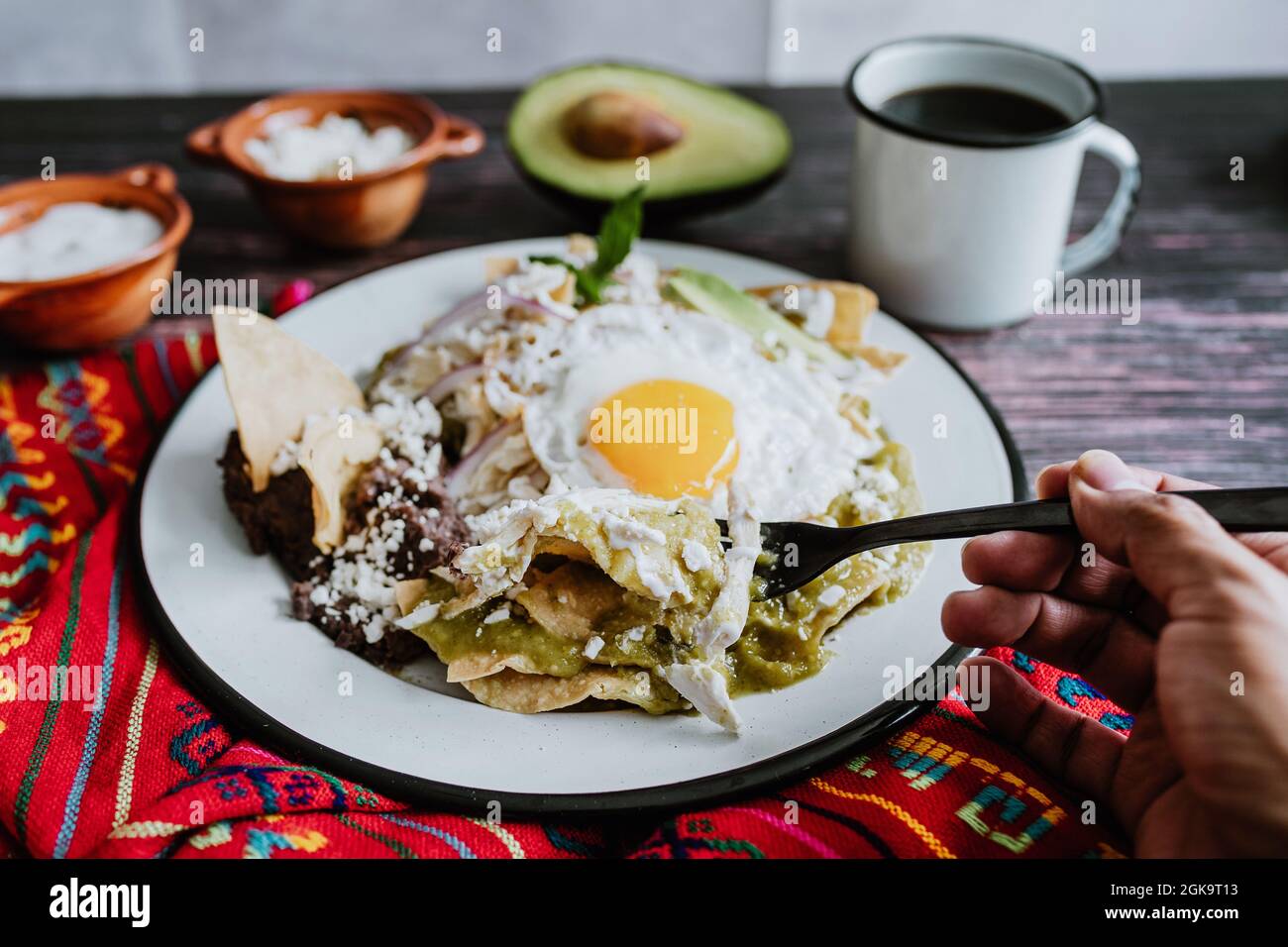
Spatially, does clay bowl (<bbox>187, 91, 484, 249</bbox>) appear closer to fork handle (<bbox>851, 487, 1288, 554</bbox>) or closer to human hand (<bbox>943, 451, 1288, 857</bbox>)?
fork handle (<bbox>851, 487, 1288, 554</bbox>)

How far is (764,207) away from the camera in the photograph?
364 centimetres

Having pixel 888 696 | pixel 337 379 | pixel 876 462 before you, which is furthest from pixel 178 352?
pixel 888 696

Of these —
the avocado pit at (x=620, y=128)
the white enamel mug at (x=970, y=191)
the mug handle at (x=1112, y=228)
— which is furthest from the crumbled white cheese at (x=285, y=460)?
the mug handle at (x=1112, y=228)

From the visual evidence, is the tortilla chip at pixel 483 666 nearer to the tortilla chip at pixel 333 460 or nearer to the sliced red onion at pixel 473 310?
the tortilla chip at pixel 333 460

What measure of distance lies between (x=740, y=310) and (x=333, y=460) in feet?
3.47

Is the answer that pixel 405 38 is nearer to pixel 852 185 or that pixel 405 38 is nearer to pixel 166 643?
pixel 852 185

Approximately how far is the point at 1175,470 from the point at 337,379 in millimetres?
1977

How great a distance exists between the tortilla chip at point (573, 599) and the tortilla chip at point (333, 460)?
45cm

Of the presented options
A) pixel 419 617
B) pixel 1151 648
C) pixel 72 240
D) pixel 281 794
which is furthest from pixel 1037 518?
pixel 72 240

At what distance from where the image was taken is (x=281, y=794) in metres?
1.71

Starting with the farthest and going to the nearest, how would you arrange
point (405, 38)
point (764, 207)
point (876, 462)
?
point (405, 38), point (764, 207), point (876, 462)

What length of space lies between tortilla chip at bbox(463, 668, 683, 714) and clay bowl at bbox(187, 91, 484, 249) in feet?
5.69

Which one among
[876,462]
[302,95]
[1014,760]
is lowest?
[1014,760]

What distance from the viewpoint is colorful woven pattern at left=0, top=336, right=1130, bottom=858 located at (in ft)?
5.40
